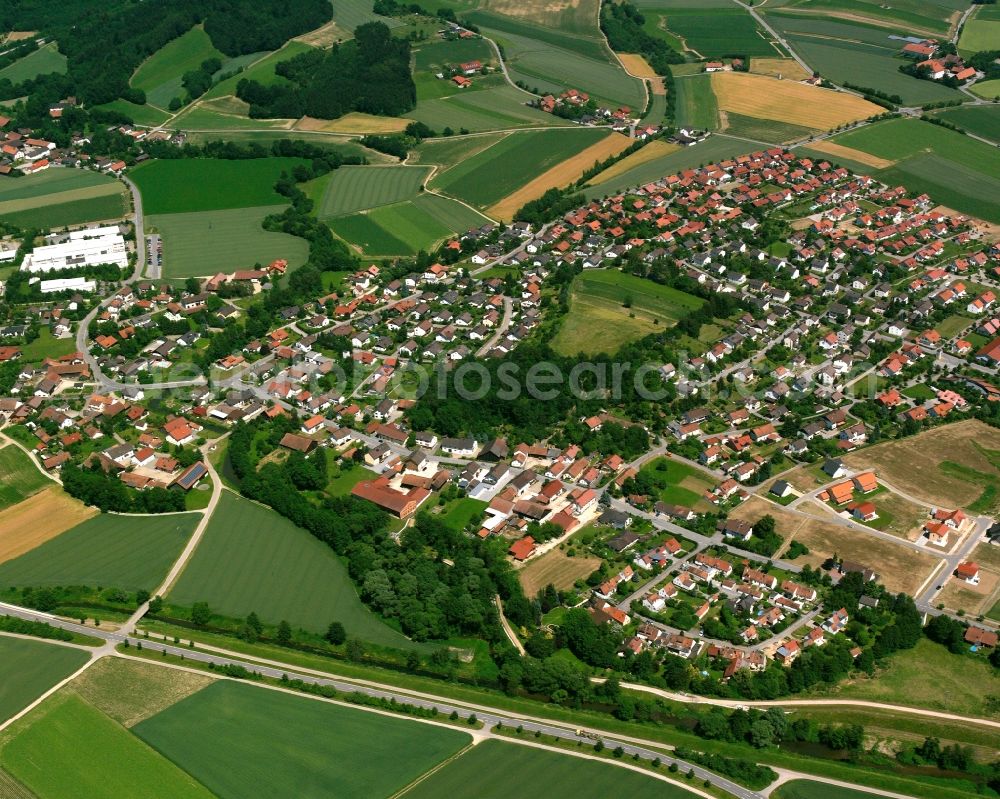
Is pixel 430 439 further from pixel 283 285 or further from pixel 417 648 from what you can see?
pixel 283 285

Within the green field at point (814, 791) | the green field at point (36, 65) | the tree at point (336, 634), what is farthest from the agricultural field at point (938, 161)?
the green field at point (36, 65)

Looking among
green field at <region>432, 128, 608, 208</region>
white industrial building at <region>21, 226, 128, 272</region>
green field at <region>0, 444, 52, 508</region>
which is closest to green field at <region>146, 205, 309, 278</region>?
white industrial building at <region>21, 226, 128, 272</region>

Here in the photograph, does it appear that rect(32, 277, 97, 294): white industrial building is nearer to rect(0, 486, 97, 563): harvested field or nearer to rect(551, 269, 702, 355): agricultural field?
rect(0, 486, 97, 563): harvested field

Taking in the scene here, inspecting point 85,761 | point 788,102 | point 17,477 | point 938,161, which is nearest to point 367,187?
point 788,102

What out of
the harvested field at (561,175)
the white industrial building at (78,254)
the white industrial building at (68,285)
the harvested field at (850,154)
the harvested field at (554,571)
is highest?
the harvested field at (850,154)

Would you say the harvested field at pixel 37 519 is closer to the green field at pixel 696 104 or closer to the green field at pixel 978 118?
the green field at pixel 696 104

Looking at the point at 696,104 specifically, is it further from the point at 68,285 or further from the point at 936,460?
the point at 68,285
